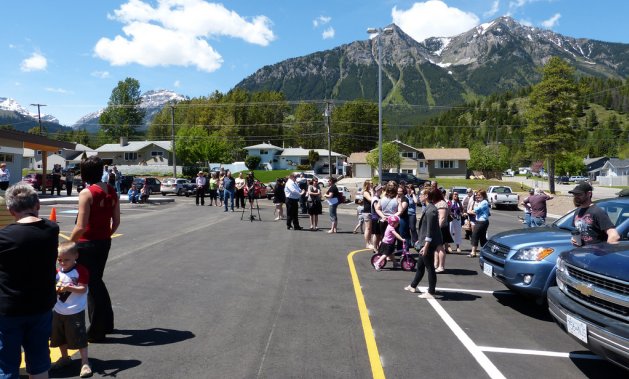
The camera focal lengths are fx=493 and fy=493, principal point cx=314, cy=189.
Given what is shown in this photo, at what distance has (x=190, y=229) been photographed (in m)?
14.8

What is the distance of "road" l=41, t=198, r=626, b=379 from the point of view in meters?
4.76

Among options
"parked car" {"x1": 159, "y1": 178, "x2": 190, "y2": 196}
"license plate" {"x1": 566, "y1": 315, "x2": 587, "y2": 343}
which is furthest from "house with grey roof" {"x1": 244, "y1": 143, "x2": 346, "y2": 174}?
"license plate" {"x1": 566, "y1": 315, "x2": 587, "y2": 343}

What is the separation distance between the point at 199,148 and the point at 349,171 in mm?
25940

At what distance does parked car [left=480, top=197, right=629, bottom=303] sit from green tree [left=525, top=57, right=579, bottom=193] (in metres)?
44.5

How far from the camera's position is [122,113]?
103m

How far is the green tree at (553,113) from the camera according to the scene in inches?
1893

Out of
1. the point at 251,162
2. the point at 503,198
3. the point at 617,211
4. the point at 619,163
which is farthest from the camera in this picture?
the point at 619,163

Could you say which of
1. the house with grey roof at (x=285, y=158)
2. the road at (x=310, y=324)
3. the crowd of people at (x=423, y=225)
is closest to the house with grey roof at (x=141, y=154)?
the house with grey roof at (x=285, y=158)

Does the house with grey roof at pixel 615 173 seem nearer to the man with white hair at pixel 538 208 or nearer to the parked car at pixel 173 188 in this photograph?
the parked car at pixel 173 188

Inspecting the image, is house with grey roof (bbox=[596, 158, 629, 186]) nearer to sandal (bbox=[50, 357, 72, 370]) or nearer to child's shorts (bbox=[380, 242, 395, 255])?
child's shorts (bbox=[380, 242, 395, 255])

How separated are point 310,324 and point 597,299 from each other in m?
3.09

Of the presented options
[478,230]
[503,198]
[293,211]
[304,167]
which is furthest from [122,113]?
[478,230]

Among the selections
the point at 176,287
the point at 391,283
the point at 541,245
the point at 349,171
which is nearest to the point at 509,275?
the point at 541,245

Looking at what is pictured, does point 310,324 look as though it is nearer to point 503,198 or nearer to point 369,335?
point 369,335
